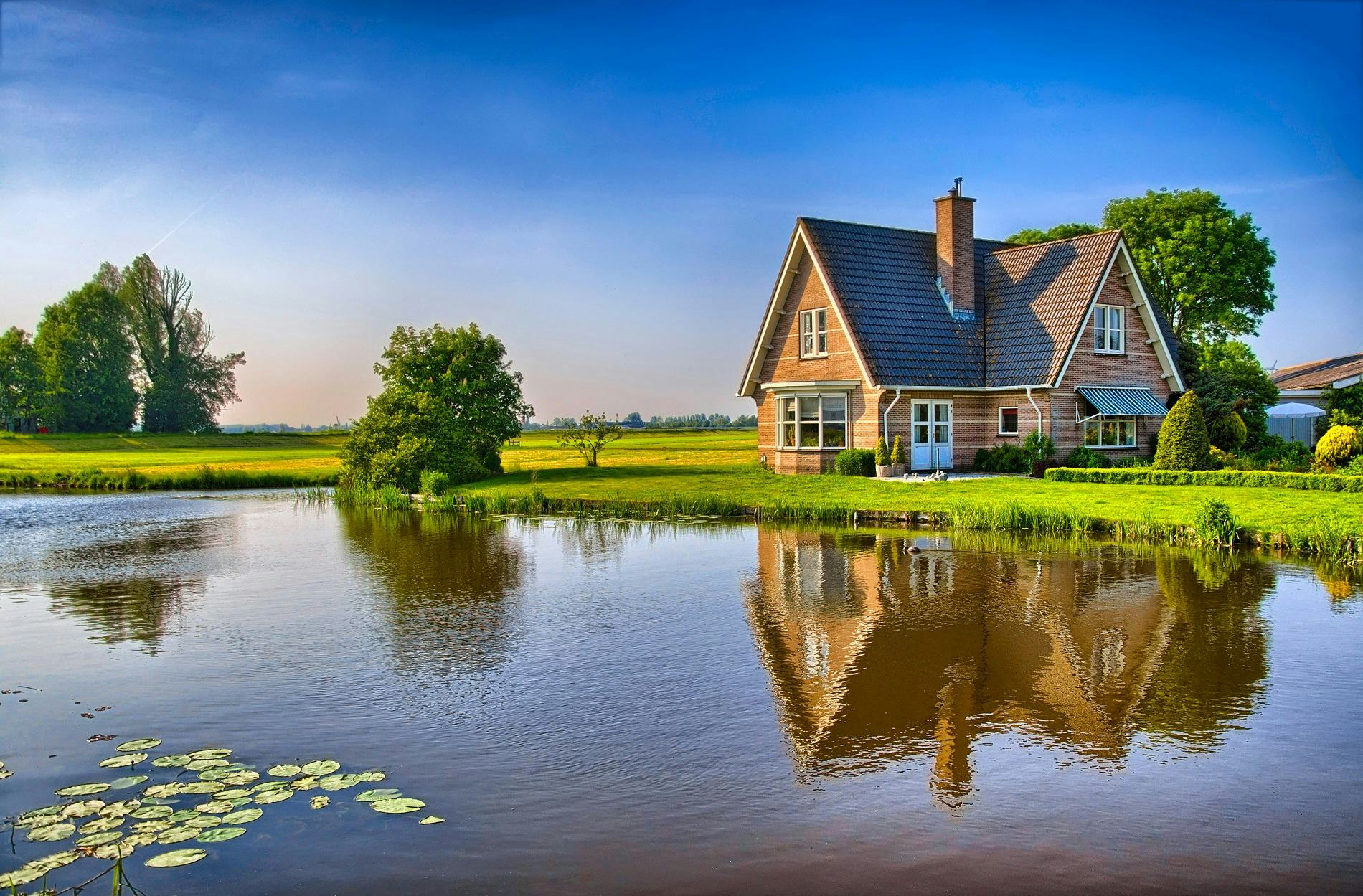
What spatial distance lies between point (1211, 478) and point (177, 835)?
2448cm

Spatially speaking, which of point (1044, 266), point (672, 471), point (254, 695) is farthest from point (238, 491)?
point (254, 695)

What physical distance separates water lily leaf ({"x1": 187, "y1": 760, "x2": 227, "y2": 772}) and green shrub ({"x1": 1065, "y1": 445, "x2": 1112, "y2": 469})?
27091 mm

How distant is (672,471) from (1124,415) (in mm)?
15551

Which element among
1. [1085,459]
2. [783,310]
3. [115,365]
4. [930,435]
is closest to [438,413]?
[783,310]

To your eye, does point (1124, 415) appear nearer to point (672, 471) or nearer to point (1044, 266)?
point (1044, 266)

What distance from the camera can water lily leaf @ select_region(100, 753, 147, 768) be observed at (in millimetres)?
7715

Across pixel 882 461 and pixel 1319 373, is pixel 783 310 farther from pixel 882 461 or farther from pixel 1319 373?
pixel 1319 373

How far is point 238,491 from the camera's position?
139 feet

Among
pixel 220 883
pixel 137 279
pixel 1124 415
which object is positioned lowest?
pixel 220 883

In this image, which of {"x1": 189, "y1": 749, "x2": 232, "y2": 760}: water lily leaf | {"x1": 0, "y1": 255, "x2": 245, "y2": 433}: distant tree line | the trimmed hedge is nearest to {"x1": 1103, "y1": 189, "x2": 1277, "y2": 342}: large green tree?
the trimmed hedge

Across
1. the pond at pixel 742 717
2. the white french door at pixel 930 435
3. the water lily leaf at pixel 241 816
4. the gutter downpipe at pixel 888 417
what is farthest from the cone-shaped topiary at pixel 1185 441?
the water lily leaf at pixel 241 816

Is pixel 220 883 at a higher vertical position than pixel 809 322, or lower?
lower

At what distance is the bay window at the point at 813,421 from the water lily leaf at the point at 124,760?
86.0 feet

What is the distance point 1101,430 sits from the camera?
3173 centimetres
